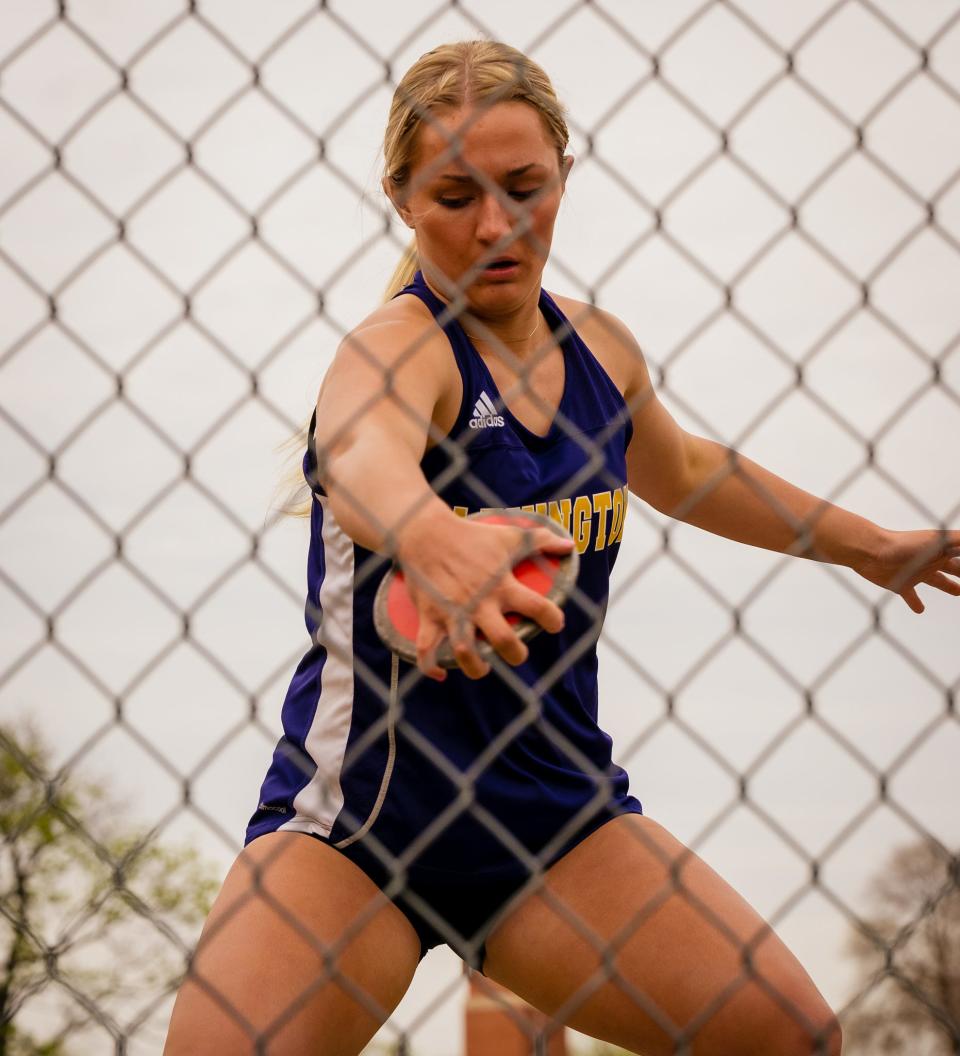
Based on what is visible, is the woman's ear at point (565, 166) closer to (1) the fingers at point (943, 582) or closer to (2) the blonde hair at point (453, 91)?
(2) the blonde hair at point (453, 91)

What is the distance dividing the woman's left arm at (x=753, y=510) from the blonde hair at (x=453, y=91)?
1.45 feet

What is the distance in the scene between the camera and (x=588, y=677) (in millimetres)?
2109

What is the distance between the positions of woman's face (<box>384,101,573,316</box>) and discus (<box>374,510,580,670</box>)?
1.23 feet

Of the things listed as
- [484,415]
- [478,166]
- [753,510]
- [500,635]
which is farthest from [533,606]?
[753,510]

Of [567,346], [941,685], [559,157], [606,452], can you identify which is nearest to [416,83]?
[559,157]

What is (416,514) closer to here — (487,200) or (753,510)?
(487,200)

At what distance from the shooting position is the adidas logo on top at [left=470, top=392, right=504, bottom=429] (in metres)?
1.91

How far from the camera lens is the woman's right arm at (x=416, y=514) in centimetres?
141

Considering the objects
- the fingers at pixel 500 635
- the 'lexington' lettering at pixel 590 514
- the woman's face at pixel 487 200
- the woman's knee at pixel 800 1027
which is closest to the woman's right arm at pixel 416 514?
the fingers at pixel 500 635

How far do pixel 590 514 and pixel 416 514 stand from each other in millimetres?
570

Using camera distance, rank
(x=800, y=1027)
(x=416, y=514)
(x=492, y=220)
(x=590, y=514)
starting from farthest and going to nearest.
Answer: (x=590, y=514)
(x=800, y=1027)
(x=492, y=220)
(x=416, y=514)

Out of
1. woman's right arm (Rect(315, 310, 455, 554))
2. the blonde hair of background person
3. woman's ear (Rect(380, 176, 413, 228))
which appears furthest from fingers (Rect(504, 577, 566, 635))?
woman's ear (Rect(380, 176, 413, 228))

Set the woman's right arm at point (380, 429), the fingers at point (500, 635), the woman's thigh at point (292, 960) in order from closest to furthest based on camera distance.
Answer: the fingers at point (500, 635), the woman's right arm at point (380, 429), the woman's thigh at point (292, 960)

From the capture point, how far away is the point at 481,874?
1991 millimetres
